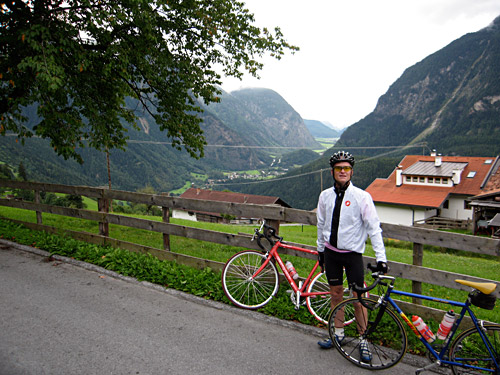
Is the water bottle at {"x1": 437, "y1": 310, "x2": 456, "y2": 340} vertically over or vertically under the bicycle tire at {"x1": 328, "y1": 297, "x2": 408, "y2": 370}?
over

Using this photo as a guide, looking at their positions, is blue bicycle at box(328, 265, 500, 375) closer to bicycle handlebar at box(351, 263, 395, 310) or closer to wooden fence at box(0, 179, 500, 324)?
bicycle handlebar at box(351, 263, 395, 310)

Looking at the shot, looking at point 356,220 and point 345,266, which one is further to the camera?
point 345,266

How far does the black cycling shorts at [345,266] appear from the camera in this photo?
3996 millimetres

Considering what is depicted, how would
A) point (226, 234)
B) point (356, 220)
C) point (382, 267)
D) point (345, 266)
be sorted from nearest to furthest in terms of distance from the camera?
point (382, 267)
point (356, 220)
point (345, 266)
point (226, 234)

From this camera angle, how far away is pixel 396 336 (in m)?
4.28

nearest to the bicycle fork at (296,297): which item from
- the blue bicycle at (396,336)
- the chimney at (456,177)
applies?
the blue bicycle at (396,336)

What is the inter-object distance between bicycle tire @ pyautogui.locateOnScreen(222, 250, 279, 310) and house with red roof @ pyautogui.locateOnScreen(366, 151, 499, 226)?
158 ft

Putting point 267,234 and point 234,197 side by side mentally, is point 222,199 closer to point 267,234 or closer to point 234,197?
point 234,197

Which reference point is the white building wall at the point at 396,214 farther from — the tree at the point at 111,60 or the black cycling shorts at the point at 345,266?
the black cycling shorts at the point at 345,266

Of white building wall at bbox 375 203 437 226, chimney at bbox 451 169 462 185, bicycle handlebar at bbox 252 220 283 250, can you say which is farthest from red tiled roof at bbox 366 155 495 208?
bicycle handlebar at bbox 252 220 283 250

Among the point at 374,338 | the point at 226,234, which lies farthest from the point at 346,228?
the point at 226,234

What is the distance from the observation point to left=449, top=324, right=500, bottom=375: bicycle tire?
3375 mm

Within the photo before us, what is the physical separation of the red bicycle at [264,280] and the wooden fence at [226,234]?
1.01 ft

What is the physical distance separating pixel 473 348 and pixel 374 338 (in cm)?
103
